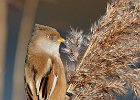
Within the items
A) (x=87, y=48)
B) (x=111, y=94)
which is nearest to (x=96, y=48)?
(x=87, y=48)

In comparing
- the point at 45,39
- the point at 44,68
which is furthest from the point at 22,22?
the point at 44,68

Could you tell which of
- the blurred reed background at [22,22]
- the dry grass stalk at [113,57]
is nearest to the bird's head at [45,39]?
the dry grass stalk at [113,57]

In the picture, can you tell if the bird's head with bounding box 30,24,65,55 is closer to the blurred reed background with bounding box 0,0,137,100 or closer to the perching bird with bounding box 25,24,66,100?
the perching bird with bounding box 25,24,66,100

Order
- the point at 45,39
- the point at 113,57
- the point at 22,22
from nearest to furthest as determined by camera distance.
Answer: the point at 113,57
the point at 45,39
the point at 22,22

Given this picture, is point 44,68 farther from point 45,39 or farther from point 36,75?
point 45,39

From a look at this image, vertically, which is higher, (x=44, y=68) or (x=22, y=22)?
(x=22, y=22)

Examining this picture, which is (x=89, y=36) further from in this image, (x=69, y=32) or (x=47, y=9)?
(x=47, y=9)

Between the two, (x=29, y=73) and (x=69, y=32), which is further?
(x=69, y=32)
